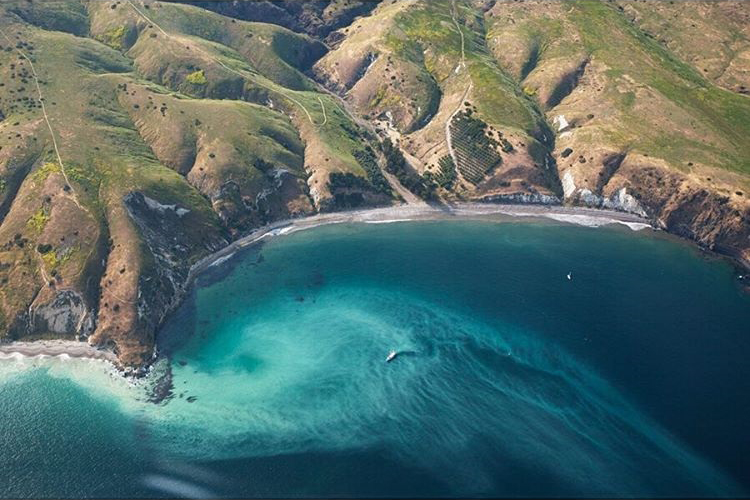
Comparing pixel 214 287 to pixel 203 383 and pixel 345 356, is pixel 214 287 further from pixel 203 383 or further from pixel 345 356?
pixel 345 356

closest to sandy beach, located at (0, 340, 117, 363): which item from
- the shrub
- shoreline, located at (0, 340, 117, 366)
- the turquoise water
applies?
shoreline, located at (0, 340, 117, 366)

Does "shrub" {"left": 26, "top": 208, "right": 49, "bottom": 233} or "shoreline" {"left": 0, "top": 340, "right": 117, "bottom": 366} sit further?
"shrub" {"left": 26, "top": 208, "right": 49, "bottom": 233}

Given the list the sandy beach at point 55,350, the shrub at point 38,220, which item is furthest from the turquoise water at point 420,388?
the shrub at point 38,220

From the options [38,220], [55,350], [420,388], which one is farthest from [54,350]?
[420,388]

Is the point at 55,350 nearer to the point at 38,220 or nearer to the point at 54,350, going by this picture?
the point at 54,350

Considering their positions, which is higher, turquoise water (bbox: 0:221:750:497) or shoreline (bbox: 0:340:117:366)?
turquoise water (bbox: 0:221:750:497)

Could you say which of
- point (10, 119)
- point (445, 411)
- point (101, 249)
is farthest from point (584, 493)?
point (10, 119)

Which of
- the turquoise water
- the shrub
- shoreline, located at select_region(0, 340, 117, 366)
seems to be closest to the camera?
the turquoise water

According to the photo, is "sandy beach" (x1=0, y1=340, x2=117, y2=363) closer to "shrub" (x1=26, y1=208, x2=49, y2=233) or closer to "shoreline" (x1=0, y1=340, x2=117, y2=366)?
"shoreline" (x1=0, y1=340, x2=117, y2=366)
